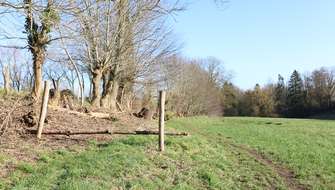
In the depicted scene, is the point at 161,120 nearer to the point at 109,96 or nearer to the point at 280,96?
the point at 109,96

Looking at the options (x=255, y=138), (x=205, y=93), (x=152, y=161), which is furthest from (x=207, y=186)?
(x=205, y=93)

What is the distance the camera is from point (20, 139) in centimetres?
1379

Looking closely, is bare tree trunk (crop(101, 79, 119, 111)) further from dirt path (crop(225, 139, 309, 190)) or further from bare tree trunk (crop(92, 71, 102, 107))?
dirt path (crop(225, 139, 309, 190))

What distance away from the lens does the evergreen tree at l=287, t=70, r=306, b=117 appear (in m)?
93.8

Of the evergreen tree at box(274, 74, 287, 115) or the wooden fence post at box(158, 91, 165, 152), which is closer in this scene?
the wooden fence post at box(158, 91, 165, 152)

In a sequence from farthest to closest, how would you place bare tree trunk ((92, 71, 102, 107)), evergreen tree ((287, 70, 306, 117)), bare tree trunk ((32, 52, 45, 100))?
evergreen tree ((287, 70, 306, 117)), bare tree trunk ((92, 71, 102, 107)), bare tree trunk ((32, 52, 45, 100))

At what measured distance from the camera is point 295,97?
96250mm

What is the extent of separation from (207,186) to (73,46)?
20227mm

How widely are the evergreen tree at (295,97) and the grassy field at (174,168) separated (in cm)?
7703

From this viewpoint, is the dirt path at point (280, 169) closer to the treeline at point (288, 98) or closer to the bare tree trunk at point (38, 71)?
the bare tree trunk at point (38, 71)

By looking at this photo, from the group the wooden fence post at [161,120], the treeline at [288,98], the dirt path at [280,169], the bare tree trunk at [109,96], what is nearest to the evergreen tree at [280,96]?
the treeline at [288,98]

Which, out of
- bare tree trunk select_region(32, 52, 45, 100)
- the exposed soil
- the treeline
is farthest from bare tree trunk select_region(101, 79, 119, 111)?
the treeline

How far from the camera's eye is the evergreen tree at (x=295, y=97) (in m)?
93.8

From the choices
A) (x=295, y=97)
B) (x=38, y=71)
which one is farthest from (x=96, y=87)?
(x=295, y=97)
